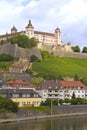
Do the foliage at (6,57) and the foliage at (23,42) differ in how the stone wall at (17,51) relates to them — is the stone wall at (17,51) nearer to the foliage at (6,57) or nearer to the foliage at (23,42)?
the foliage at (23,42)

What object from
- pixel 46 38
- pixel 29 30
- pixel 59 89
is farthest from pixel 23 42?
pixel 59 89

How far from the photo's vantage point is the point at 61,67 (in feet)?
422

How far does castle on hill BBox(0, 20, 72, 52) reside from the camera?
508ft

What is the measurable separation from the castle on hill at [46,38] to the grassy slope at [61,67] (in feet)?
34.8

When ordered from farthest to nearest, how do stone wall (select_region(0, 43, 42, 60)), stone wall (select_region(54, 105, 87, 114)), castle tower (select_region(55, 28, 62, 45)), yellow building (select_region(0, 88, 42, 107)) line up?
castle tower (select_region(55, 28, 62, 45))
stone wall (select_region(0, 43, 42, 60))
yellow building (select_region(0, 88, 42, 107))
stone wall (select_region(54, 105, 87, 114))

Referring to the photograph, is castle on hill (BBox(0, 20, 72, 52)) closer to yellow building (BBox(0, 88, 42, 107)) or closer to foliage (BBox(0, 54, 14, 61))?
foliage (BBox(0, 54, 14, 61))

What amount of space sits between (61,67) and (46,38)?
46.6 metres

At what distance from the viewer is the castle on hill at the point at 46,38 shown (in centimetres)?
15469

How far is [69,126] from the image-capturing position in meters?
57.1

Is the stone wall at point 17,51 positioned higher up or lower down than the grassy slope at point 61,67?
higher up

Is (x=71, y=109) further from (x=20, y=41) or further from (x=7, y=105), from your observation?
(x=20, y=41)

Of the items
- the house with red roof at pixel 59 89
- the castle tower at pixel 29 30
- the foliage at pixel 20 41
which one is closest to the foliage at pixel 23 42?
the foliage at pixel 20 41

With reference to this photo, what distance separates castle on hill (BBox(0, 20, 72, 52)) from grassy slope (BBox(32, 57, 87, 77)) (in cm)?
1061

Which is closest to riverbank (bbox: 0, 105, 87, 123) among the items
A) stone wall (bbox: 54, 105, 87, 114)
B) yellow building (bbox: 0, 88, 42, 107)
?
stone wall (bbox: 54, 105, 87, 114)
